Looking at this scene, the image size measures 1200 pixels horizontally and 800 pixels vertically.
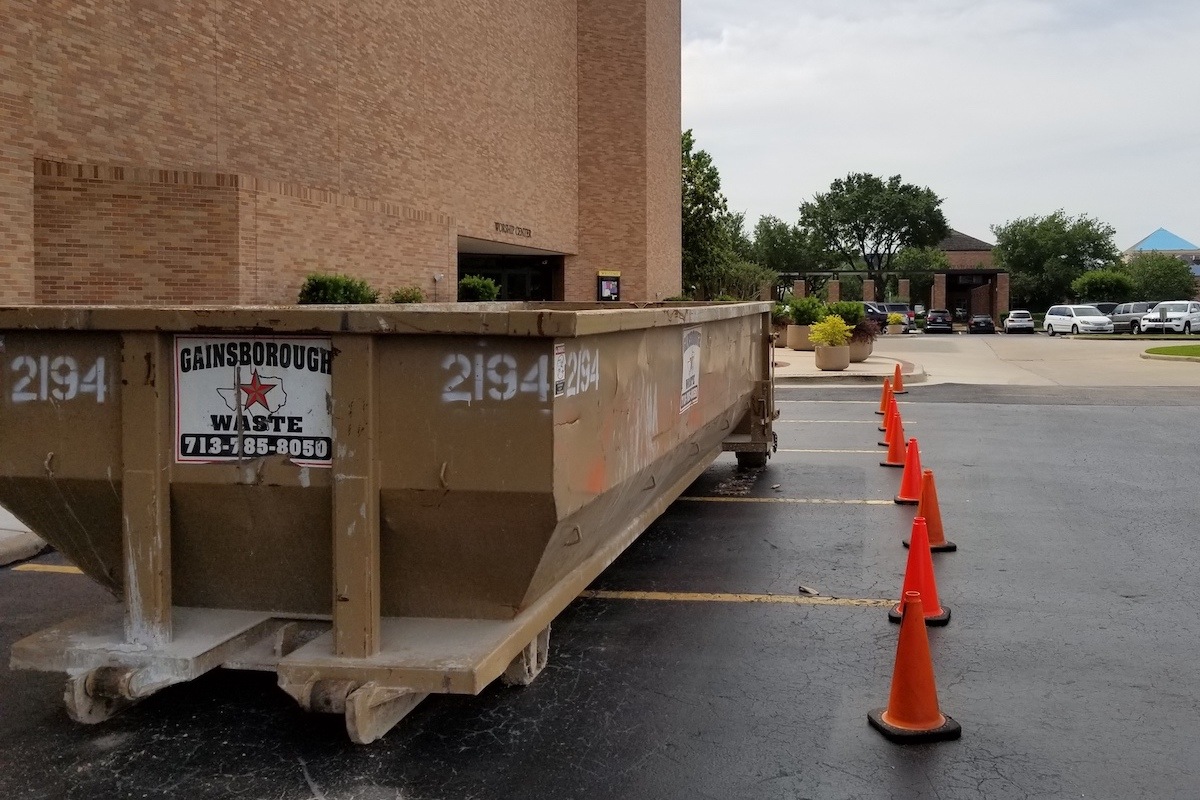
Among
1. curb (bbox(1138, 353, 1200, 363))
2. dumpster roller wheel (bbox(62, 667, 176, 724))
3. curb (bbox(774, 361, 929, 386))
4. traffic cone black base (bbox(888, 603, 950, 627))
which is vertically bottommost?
traffic cone black base (bbox(888, 603, 950, 627))

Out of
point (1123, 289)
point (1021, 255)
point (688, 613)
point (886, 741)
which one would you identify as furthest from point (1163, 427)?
point (1021, 255)

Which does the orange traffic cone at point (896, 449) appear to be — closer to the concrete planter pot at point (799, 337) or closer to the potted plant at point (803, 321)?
the potted plant at point (803, 321)

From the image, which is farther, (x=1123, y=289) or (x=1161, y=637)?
(x=1123, y=289)

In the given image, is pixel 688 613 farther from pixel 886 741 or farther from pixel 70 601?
pixel 70 601

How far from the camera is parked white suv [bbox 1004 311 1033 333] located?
190 feet

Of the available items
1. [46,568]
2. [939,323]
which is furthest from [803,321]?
[939,323]

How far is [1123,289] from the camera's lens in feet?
240

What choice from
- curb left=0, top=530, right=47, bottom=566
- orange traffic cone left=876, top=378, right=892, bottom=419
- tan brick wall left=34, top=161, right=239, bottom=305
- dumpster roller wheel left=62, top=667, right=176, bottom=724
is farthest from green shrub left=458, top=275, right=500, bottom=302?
dumpster roller wheel left=62, top=667, right=176, bottom=724

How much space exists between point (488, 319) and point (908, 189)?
337 ft

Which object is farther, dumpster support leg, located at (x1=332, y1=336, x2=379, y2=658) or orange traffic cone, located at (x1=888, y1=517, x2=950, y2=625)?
orange traffic cone, located at (x1=888, y1=517, x2=950, y2=625)

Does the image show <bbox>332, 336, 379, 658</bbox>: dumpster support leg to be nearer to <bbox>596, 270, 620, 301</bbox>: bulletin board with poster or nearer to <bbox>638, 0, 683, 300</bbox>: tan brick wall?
<bbox>596, 270, 620, 301</bbox>: bulletin board with poster

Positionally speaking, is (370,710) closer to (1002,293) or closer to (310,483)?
(310,483)

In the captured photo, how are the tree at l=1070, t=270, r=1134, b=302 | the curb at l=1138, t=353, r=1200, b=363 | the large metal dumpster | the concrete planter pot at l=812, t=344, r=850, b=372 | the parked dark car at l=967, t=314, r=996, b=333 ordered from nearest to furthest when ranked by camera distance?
the large metal dumpster < the concrete planter pot at l=812, t=344, r=850, b=372 < the curb at l=1138, t=353, r=1200, b=363 < the parked dark car at l=967, t=314, r=996, b=333 < the tree at l=1070, t=270, r=1134, b=302

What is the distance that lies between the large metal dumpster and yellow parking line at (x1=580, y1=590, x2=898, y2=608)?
2.08m
